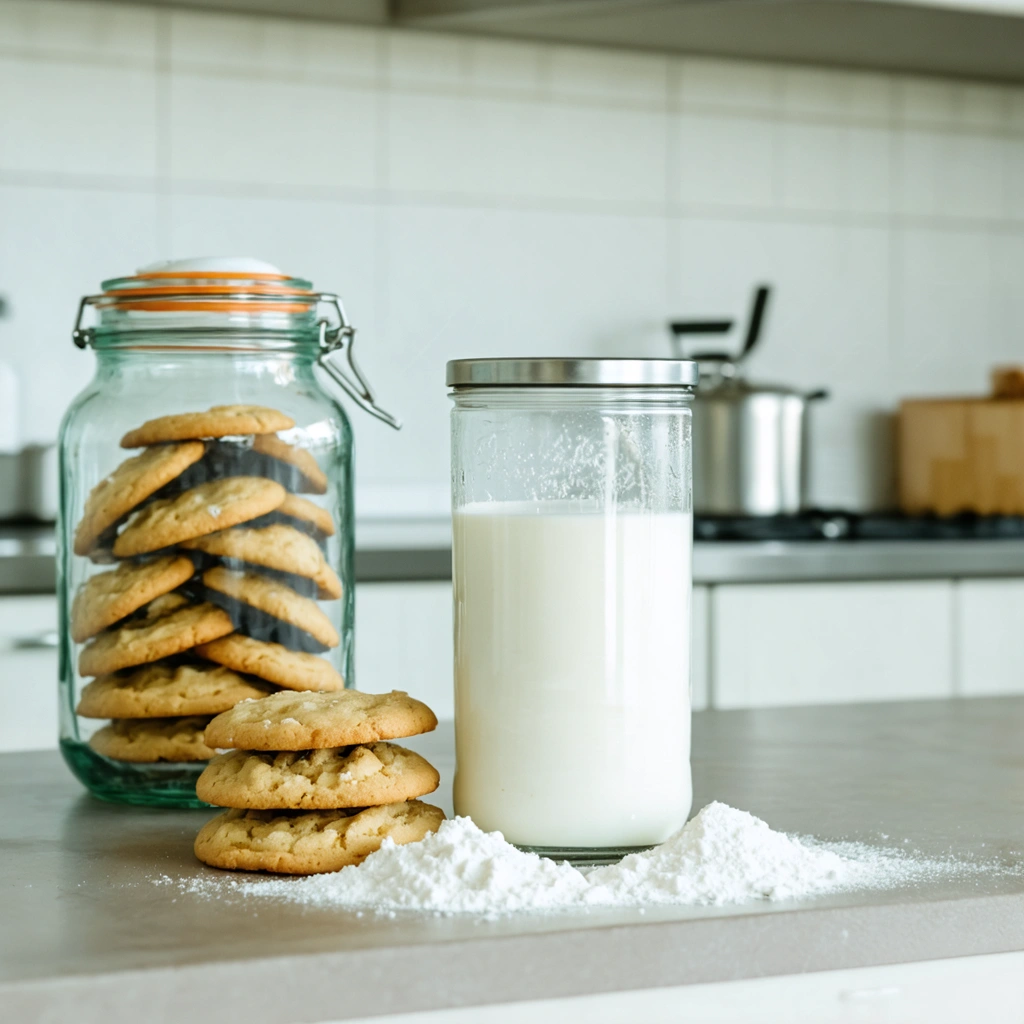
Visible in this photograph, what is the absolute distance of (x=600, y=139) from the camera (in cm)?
274

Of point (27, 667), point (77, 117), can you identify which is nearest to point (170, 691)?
point (27, 667)

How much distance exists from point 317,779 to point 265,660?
15cm

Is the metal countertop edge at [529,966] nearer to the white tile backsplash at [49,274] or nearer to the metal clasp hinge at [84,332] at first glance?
the metal clasp hinge at [84,332]

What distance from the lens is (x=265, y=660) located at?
0.79 m

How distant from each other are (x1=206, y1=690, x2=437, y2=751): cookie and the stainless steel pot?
1840 millimetres

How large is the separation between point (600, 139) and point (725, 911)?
232 cm

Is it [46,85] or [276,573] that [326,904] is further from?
[46,85]

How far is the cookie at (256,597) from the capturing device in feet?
2.59

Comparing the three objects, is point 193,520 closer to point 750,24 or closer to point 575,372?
point 575,372

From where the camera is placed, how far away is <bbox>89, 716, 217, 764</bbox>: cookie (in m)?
0.80

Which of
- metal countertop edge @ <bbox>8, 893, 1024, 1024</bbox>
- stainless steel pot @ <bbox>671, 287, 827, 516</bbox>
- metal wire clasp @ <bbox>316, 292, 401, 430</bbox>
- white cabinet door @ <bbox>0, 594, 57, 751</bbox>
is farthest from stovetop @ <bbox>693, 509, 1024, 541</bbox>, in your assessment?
metal countertop edge @ <bbox>8, 893, 1024, 1024</bbox>

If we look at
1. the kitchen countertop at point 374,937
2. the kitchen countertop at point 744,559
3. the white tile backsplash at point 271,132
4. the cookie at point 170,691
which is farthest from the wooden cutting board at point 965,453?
the cookie at point 170,691

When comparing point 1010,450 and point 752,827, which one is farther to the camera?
point 1010,450

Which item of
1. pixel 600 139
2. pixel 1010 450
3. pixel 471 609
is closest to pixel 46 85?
pixel 600 139
